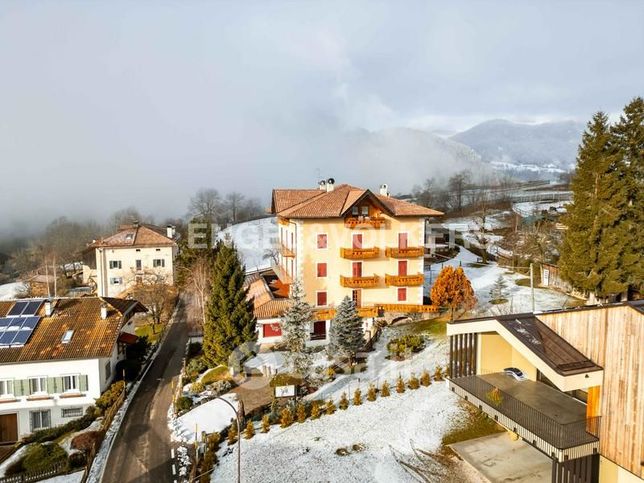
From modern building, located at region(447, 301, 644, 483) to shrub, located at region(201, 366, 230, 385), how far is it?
17.7 m

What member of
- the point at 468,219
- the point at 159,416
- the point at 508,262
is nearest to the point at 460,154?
the point at 468,219

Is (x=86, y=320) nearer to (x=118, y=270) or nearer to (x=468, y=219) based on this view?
(x=118, y=270)

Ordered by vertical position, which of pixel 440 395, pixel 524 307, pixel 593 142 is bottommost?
pixel 440 395

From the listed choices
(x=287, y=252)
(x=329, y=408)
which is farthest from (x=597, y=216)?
(x=287, y=252)

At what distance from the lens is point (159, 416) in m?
26.1

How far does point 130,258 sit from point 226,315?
109ft

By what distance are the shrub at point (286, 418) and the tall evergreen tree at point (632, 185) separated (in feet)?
81.0

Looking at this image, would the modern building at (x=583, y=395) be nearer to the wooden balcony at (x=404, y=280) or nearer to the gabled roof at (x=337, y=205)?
the wooden balcony at (x=404, y=280)

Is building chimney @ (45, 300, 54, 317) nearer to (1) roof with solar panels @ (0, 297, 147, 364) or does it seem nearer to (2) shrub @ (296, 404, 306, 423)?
(1) roof with solar panels @ (0, 297, 147, 364)

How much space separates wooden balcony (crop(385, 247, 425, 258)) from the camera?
121ft

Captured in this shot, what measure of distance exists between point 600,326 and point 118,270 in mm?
55727

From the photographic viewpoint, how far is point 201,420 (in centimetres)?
2447

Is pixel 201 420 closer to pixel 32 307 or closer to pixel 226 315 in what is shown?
pixel 226 315

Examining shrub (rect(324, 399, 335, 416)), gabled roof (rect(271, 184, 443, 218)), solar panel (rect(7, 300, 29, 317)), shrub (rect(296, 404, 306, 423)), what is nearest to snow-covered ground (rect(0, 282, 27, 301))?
solar panel (rect(7, 300, 29, 317))
